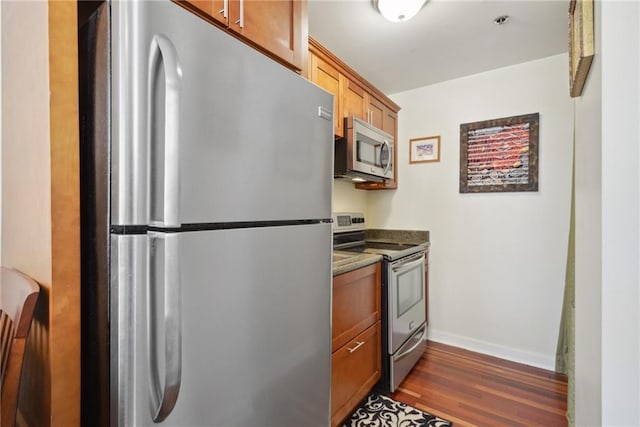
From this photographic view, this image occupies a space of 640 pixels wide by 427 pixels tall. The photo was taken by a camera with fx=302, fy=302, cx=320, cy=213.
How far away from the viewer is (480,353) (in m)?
2.62

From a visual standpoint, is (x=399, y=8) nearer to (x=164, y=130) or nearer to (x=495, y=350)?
(x=164, y=130)

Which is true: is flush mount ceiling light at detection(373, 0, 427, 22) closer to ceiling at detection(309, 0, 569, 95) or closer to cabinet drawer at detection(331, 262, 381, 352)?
ceiling at detection(309, 0, 569, 95)

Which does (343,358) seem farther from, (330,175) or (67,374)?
(67,374)

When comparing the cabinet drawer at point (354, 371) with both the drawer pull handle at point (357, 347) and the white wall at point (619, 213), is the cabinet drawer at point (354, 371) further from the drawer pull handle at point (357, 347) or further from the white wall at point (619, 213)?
the white wall at point (619, 213)

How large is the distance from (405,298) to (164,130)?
2003mm

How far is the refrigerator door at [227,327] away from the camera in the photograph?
2.10 ft

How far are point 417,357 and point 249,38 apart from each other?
2.46 metres

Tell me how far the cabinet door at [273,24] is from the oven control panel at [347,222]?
1.40 metres

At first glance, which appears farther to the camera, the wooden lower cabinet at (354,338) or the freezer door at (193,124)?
the wooden lower cabinet at (354,338)

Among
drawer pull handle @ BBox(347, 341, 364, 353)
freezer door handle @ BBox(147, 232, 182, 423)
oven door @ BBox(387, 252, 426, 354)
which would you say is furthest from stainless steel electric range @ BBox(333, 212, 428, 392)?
freezer door handle @ BBox(147, 232, 182, 423)

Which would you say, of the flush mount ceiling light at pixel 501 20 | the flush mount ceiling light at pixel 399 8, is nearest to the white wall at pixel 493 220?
the flush mount ceiling light at pixel 501 20

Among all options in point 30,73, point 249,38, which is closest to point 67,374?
point 30,73

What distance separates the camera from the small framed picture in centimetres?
283

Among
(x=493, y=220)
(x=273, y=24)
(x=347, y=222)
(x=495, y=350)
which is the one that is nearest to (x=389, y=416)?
(x=495, y=350)
